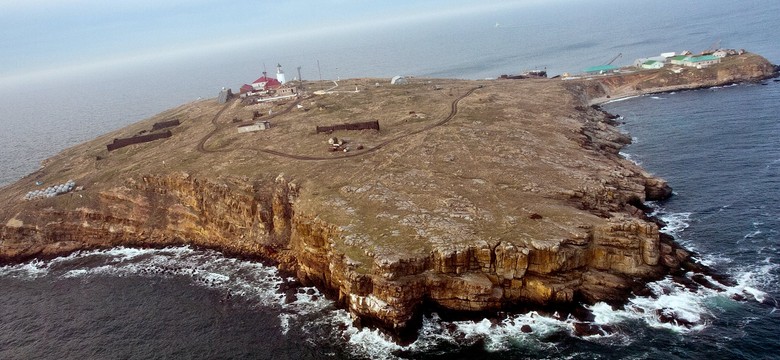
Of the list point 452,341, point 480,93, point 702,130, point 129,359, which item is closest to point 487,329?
point 452,341

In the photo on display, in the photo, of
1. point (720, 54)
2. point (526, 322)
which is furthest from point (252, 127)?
point (720, 54)

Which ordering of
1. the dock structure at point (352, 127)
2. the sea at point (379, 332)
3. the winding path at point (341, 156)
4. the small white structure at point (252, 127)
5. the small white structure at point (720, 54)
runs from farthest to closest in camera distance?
1. the small white structure at point (720, 54)
2. the small white structure at point (252, 127)
3. the dock structure at point (352, 127)
4. the winding path at point (341, 156)
5. the sea at point (379, 332)

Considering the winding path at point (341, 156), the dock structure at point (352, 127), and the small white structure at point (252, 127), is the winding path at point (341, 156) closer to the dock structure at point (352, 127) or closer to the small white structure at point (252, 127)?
the small white structure at point (252, 127)

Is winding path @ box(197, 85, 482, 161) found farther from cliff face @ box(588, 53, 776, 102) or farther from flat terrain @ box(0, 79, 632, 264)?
cliff face @ box(588, 53, 776, 102)

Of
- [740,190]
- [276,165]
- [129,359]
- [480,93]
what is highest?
[480,93]

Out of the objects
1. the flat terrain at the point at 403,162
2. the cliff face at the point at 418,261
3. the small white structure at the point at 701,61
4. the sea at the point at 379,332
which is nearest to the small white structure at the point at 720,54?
the small white structure at the point at 701,61

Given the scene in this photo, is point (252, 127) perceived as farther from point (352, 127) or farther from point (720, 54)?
point (720, 54)

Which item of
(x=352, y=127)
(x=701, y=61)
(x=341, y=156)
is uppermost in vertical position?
(x=701, y=61)

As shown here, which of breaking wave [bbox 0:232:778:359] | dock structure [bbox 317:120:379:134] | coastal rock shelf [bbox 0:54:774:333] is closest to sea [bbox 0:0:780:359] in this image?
breaking wave [bbox 0:232:778:359]

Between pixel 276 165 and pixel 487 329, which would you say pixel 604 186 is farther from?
pixel 276 165
